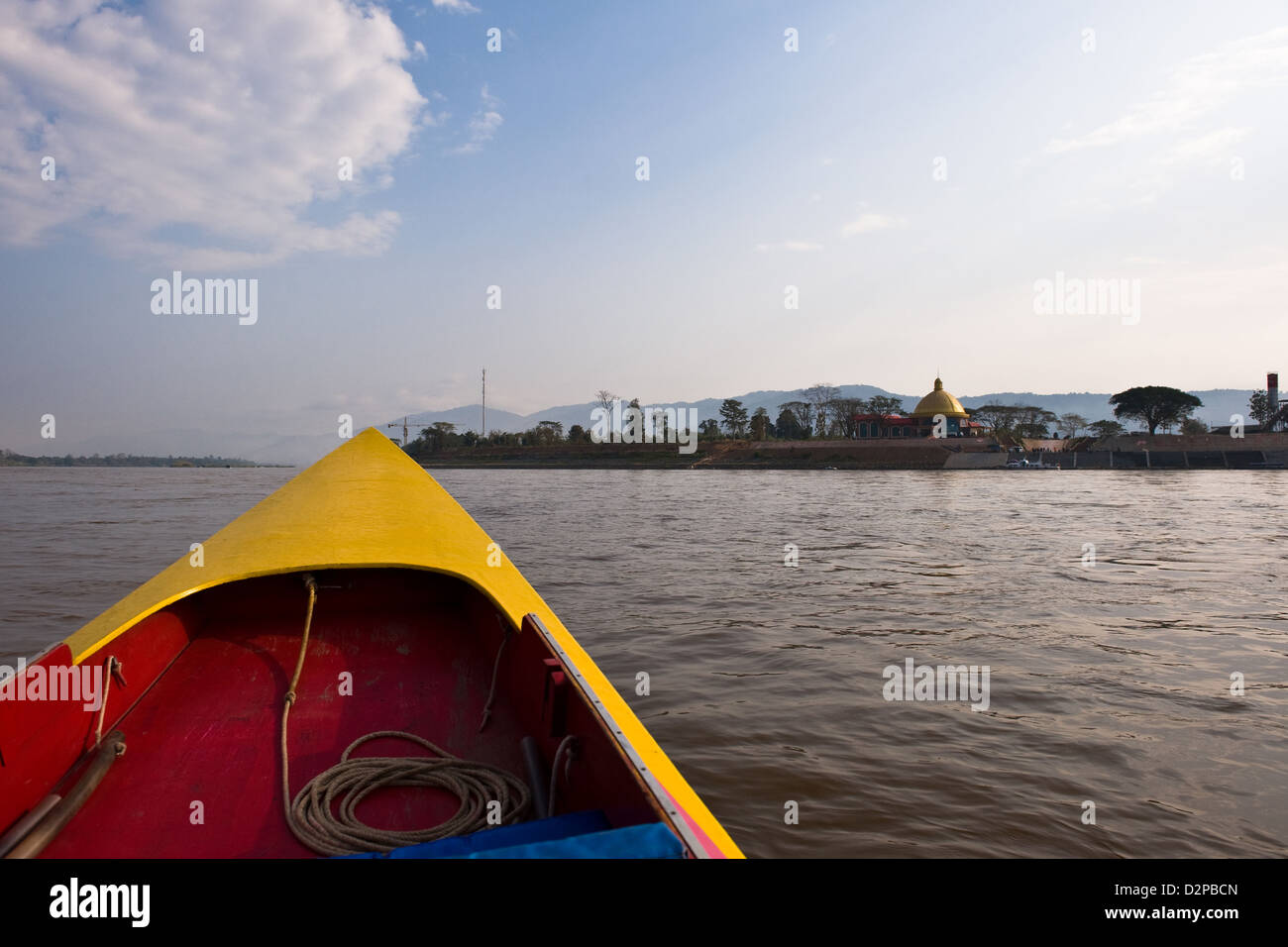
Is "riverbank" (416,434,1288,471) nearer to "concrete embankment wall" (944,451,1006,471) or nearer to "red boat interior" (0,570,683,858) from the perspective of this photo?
"concrete embankment wall" (944,451,1006,471)

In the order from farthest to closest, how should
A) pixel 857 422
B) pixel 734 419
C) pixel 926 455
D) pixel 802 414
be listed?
pixel 802 414 < pixel 734 419 < pixel 857 422 < pixel 926 455

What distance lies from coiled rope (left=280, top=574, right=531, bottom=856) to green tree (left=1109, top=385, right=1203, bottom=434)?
260ft

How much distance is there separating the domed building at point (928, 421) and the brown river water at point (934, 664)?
179 feet

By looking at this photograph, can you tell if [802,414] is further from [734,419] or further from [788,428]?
[734,419]

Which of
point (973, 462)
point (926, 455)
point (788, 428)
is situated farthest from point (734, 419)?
point (973, 462)

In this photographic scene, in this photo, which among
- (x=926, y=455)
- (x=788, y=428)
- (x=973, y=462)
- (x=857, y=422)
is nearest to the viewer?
(x=973, y=462)

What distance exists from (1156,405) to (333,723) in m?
79.8

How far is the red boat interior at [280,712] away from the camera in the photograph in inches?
90.2

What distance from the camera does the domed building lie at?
6581 centimetres

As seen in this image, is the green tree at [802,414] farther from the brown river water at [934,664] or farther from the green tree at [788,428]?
the brown river water at [934,664]

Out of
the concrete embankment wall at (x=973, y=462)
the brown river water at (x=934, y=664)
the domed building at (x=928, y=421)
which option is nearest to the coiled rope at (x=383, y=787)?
the brown river water at (x=934, y=664)

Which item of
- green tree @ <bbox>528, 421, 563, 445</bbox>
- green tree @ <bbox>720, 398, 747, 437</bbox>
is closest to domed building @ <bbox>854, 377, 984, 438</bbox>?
green tree @ <bbox>720, 398, 747, 437</bbox>

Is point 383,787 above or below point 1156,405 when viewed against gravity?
below

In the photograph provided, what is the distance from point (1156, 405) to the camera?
65812 mm
